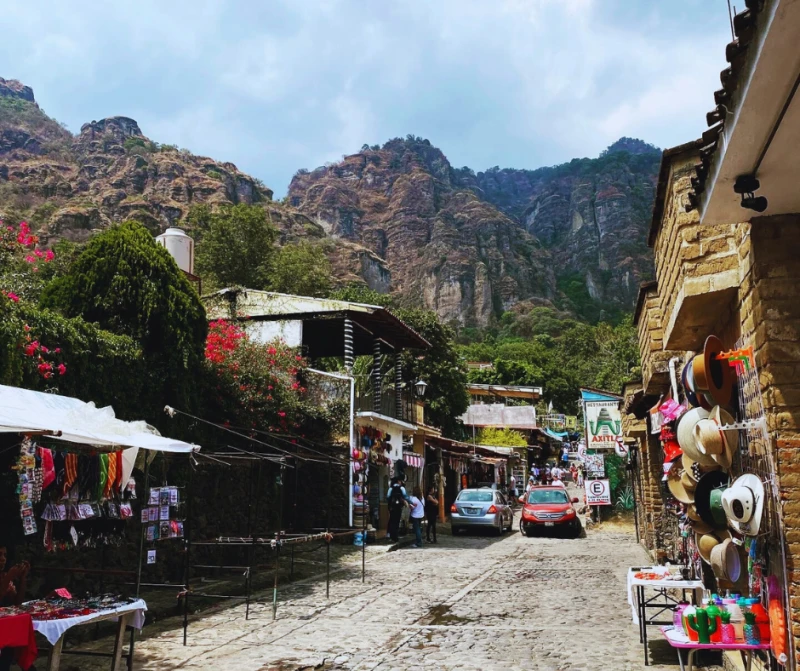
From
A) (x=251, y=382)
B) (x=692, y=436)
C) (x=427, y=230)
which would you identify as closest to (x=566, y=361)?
(x=427, y=230)

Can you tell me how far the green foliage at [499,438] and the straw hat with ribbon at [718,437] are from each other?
37.3 metres

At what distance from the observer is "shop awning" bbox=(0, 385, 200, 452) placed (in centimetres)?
553

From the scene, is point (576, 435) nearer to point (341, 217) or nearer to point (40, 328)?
point (40, 328)

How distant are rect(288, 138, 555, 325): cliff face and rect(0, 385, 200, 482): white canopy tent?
93171 millimetres

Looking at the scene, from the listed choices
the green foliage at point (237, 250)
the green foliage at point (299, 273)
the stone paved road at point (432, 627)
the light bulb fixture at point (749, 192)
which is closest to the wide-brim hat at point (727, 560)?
the stone paved road at point (432, 627)

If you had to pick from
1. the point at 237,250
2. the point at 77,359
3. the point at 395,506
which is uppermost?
the point at 237,250

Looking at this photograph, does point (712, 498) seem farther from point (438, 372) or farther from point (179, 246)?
point (438, 372)

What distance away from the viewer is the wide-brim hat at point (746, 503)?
4.31 metres

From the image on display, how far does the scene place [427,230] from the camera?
405ft

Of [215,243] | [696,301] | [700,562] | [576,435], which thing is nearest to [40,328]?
[696,301]

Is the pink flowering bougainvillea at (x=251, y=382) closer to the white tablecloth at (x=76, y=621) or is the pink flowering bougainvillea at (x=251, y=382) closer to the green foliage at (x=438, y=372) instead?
the white tablecloth at (x=76, y=621)

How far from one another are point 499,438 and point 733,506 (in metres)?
38.6

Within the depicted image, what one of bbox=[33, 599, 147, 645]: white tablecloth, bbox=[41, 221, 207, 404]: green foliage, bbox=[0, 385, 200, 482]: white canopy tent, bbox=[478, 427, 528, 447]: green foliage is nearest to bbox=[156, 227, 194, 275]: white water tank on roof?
bbox=[41, 221, 207, 404]: green foliage

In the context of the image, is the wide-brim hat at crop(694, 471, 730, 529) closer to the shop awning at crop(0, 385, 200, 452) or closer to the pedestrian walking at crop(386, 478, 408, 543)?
the shop awning at crop(0, 385, 200, 452)
